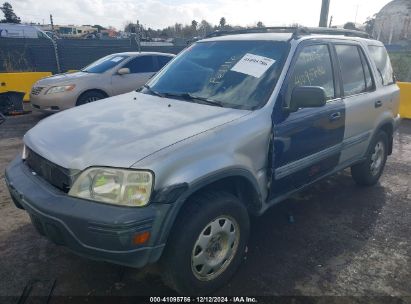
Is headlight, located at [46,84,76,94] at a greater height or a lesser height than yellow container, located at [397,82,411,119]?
greater

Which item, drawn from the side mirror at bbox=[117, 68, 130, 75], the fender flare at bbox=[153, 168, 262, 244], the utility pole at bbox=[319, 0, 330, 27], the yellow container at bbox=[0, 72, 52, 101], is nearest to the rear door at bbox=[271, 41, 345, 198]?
the fender flare at bbox=[153, 168, 262, 244]

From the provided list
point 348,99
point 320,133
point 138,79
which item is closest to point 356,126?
point 348,99

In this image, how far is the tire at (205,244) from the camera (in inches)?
89.1

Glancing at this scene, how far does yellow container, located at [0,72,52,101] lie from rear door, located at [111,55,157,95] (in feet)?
9.19

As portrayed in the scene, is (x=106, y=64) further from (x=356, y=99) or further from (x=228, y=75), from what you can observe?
(x=356, y=99)

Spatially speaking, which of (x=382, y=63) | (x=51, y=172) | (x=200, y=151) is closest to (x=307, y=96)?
(x=200, y=151)

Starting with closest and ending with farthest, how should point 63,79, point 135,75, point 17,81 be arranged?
1. point 63,79
2. point 135,75
3. point 17,81

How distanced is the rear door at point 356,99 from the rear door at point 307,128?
0.17 meters

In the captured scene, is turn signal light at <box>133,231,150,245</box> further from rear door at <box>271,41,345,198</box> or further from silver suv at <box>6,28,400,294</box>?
rear door at <box>271,41,345,198</box>

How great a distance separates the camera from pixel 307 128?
3146 millimetres

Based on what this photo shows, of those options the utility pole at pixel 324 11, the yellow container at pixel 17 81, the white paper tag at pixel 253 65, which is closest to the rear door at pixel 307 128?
the white paper tag at pixel 253 65

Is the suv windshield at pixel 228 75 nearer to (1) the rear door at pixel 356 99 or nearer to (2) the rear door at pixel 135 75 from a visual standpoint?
(1) the rear door at pixel 356 99

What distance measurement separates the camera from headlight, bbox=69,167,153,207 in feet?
6.86

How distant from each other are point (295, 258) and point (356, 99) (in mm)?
1883
